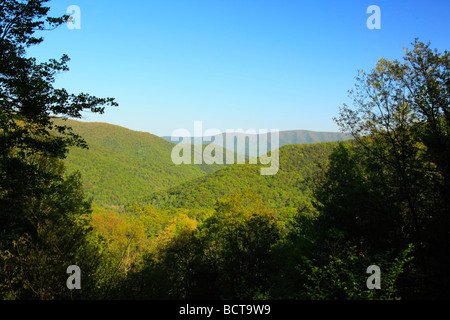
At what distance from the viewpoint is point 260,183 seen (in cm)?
10838

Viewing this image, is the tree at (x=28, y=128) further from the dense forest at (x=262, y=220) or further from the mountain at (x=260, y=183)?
the mountain at (x=260, y=183)

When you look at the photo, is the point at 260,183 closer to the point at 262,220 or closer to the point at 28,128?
the point at 262,220

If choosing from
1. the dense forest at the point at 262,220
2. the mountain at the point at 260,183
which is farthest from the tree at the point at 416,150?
the mountain at the point at 260,183

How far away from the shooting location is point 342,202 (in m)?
13.8

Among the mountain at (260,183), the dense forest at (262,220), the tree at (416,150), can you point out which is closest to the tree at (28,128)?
the dense forest at (262,220)

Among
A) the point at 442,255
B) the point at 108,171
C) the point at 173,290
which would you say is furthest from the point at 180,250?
the point at 108,171

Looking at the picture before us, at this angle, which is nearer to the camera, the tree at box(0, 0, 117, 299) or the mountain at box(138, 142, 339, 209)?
the tree at box(0, 0, 117, 299)

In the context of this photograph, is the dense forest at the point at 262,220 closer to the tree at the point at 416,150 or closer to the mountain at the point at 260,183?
the tree at the point at 416,150

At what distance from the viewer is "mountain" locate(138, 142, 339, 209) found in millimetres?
97688

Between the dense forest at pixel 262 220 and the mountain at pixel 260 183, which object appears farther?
the mountain at pixel 260 183

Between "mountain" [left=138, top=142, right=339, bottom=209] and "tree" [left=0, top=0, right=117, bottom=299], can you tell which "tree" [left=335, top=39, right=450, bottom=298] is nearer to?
"tree" [left=0, top=0, right=117, bottom=299]

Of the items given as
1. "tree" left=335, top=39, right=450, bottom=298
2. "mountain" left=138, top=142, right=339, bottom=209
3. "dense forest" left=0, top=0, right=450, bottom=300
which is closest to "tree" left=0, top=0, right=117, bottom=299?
"dense forest" left=0, top=0, right=450, bottom=300

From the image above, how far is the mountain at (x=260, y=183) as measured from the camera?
97688 millimetres

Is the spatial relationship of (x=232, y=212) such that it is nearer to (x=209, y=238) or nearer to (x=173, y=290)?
(x=209, y=238)
